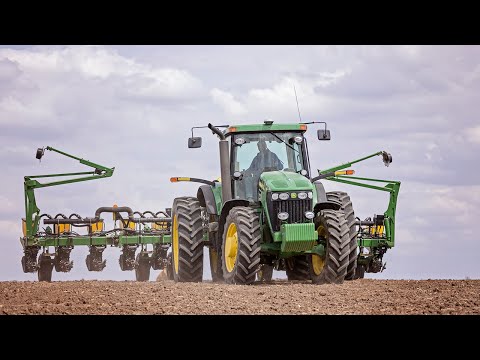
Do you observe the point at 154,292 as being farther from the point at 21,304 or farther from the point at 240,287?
the point at 21,304

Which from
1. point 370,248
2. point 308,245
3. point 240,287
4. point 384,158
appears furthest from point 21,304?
point 370,248

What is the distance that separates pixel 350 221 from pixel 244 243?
243 cm

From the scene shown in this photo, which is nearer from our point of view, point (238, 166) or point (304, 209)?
point (304, 209)

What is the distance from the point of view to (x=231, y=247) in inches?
567

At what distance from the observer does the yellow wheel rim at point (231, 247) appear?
1427cm

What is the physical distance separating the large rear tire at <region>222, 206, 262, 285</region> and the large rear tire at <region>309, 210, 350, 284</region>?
3.57 feet

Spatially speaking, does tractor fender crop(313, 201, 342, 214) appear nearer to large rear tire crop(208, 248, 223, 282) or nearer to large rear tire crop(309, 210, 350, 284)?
large rear tire crop(309, 210, 350, 284)

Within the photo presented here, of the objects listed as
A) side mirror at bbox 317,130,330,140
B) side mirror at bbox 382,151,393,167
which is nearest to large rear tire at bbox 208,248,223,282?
side mirror at bbox 317,130,330,140

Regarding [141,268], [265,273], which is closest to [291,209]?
[265,273]

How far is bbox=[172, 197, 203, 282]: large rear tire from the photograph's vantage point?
51.0 feet

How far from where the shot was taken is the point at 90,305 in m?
11.4

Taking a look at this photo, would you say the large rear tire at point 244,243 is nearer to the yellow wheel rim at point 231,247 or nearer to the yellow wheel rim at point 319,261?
the yellow wheel rim at point 231,247

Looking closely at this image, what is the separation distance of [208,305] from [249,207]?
137 inches

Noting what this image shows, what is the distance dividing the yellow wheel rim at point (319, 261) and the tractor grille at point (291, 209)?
36 cm
